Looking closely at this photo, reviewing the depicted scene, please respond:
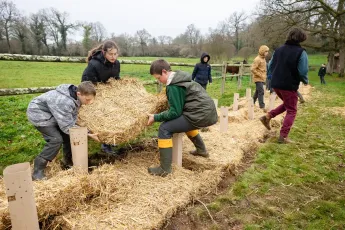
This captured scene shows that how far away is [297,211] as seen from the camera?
290 centimetres

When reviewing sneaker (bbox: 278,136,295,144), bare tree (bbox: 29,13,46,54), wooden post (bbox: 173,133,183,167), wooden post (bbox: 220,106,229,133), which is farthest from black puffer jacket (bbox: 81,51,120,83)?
bare tree (bbox: 29,13,46,54)

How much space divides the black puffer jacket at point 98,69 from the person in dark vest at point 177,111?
0.88 m

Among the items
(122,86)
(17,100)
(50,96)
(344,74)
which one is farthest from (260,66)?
(344,74)

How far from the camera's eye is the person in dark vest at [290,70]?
182 inches

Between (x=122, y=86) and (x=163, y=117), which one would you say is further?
(x=122, y=86)

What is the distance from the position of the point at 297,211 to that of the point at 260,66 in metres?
5.72

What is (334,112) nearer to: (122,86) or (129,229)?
(122,86)

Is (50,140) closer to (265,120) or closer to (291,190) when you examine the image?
(291,190)

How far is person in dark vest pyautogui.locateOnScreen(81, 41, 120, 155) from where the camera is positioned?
367cm

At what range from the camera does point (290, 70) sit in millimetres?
4738

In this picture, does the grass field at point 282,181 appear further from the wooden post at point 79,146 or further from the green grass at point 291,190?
the wooden post at point 79,146

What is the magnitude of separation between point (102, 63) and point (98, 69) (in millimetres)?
108

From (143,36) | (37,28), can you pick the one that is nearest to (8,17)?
(37,28)

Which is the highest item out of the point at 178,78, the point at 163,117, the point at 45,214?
the point at 178,78
